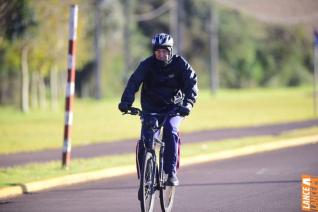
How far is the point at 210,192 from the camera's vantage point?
1114cm

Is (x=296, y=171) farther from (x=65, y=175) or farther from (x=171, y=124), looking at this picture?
(x=171, y=124)

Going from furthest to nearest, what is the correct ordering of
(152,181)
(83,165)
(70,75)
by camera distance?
(83,165) → (70,75) → (152,181)

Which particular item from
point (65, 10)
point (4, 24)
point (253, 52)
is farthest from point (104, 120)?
point (253, 52)

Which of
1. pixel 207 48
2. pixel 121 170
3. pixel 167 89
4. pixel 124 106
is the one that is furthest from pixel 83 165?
pixel 207 48

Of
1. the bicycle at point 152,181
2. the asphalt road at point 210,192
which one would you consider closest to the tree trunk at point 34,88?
the asphalt road at point 210,192

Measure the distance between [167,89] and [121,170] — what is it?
196 inches

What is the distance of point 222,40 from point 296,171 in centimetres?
6275

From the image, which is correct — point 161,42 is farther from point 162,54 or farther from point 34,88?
point 34,88

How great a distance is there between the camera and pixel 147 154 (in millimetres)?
8656

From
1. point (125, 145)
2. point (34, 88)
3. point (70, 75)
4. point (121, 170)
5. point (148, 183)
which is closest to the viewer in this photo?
point (148, 183)

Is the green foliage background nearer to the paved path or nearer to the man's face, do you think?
the paved path

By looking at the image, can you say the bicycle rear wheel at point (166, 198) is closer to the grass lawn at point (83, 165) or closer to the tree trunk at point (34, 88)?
the grass lawn at point (83, 165)

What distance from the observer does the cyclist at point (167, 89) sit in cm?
912

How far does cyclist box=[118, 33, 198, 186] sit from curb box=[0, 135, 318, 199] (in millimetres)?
2977
